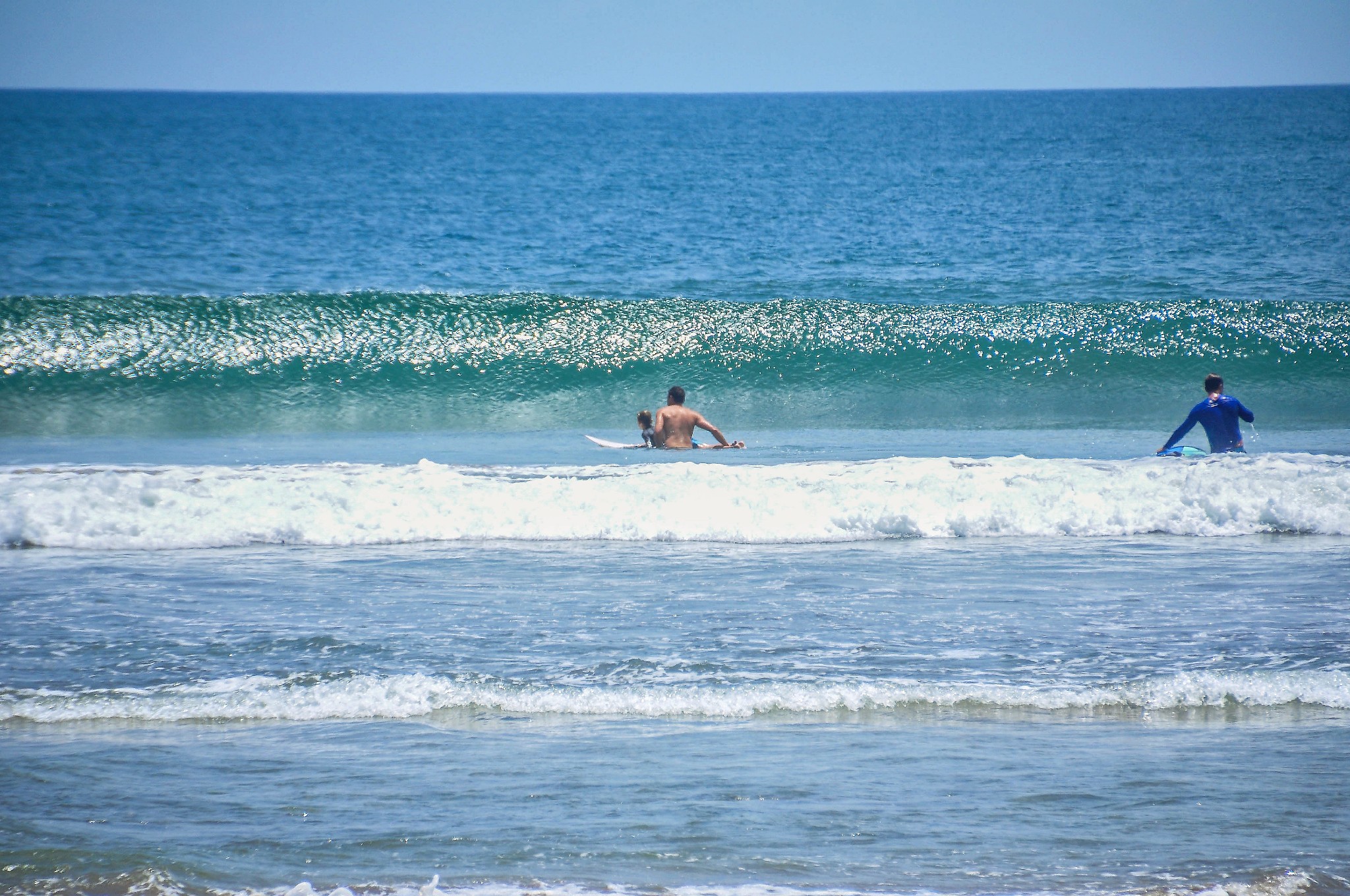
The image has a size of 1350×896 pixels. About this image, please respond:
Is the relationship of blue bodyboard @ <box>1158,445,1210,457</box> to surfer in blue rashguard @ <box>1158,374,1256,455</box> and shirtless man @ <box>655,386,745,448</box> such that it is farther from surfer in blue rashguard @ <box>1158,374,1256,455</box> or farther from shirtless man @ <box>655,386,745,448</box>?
shirtless man @ <box>655,386,745,448</box>

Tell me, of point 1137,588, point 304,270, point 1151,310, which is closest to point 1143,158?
point 1151,310

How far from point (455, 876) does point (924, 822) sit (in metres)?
1.37

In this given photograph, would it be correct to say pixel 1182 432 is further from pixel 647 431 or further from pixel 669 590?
pixel 669 590

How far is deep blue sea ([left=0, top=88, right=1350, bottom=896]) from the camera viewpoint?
3365 millimetres

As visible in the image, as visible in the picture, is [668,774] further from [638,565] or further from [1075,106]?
[1075,106]

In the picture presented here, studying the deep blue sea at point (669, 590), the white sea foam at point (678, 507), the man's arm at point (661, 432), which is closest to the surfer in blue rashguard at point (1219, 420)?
the deep blue sea at point (669, 590)

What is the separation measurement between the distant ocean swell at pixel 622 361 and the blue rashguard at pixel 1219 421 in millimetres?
4322

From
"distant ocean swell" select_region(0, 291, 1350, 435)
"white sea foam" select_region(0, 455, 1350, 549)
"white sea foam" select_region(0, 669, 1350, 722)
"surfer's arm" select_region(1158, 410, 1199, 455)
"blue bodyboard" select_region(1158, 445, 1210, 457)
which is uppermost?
"distant ocean swell" select_region(0, 291, 1350, 435)

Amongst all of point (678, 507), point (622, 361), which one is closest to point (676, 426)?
point (678, 507)

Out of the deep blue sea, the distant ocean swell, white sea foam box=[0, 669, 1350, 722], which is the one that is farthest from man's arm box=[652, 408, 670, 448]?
white sea foam box=[0, 669, 1350, 722]

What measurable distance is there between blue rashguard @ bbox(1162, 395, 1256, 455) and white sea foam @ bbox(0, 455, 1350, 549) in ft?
5.93

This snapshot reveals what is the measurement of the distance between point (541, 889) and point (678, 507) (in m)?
5.04

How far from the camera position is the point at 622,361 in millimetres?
17688

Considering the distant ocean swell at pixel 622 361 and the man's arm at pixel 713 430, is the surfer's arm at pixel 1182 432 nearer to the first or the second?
the man's arm at pixel 713 430
